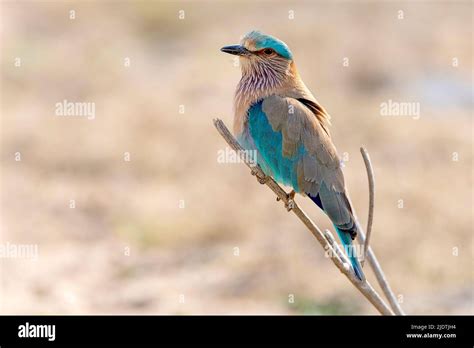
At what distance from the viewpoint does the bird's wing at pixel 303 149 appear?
16.8 ft

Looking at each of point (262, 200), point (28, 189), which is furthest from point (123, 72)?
point (262, 200)

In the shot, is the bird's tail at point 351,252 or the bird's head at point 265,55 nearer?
the bird's tail at point 351,252

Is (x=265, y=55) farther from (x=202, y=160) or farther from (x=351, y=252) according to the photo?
(x=202, y=160)

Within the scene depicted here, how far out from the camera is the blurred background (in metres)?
8.66

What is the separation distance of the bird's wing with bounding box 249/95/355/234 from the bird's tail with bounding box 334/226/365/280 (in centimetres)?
15

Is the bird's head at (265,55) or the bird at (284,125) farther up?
the bird's head at (265,55)

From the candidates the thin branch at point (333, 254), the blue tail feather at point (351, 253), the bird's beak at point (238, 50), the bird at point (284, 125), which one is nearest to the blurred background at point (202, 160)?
the bird at point (284, 125)

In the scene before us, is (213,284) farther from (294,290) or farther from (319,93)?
(319,93)

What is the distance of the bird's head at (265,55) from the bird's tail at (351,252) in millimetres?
1139

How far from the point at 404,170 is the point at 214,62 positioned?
5481 millimetres

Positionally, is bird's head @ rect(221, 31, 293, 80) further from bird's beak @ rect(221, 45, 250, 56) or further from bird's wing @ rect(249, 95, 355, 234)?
bird's wing @ rect(249, 95, 355, 234)

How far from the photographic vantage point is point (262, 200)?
10.5 metres

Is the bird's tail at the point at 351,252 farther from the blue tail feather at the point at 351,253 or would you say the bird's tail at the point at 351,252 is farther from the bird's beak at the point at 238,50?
the bird's beak at the point at 238,50

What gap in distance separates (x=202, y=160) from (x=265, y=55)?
656 cm
